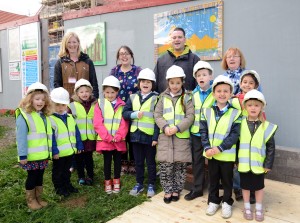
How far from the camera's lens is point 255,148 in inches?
123

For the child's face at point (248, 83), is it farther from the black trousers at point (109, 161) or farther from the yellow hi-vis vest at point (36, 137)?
the yellow hi-vis vest at point (36, 137)

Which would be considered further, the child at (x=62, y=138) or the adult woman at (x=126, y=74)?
the adult woman at (x=126, y=74)

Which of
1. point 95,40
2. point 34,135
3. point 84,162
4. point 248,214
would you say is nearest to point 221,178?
point 248,214

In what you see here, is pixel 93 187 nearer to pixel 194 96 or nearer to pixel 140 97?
pixel 140 97

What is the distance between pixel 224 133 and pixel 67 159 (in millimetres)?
1932

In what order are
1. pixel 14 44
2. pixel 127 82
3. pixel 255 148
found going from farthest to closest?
pixel 14 44 < pixel 127 82 < pixel 255 148

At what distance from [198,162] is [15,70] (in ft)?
28.3

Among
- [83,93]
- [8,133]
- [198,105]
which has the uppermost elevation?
[83,93]

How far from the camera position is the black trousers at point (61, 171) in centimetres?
381

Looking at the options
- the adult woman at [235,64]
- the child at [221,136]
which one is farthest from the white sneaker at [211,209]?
the adult woman at [235,64]

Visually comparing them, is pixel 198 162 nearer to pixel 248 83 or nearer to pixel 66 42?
pixel 248 83

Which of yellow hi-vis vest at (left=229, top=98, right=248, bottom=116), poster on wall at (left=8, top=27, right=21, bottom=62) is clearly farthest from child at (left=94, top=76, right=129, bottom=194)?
poster on wall at (left=8, top=27, right=21, bottom=62)

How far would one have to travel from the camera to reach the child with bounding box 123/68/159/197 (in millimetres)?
3764

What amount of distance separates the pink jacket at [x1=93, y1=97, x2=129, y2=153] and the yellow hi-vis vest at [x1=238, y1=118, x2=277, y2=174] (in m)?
1.47
